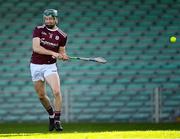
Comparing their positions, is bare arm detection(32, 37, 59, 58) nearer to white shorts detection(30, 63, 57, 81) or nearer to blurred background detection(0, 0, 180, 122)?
white shorts detection(30, 63, 57, 81)

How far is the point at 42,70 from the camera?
1219 cm

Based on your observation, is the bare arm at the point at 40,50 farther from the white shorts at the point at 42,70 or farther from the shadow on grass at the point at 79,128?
the shadow on grass at the point at 79,128

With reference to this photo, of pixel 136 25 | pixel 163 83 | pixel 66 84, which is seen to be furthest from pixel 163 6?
pixel 66 84

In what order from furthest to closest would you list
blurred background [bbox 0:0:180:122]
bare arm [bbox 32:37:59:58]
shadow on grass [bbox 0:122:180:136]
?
blurred background [bbox 0:0:180:122] < shadow on grass [bbox 0:122:180:136] < bare arm [bbox 32:37:59:58]

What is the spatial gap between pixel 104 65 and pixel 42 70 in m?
6.70

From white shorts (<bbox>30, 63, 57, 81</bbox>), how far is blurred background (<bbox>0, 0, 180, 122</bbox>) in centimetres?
483

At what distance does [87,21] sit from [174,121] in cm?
366

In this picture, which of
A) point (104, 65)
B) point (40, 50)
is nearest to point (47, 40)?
point (40, 50)

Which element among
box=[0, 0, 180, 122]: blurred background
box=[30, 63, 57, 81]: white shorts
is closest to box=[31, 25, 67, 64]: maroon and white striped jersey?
box=[30, 63, 57, 81]: white shorts

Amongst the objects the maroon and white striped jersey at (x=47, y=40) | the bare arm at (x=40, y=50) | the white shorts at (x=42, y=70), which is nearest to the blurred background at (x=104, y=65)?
the white shorts at (x=42, y=70)

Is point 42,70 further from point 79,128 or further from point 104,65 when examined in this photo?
point 104,65

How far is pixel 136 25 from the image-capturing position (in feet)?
63.5

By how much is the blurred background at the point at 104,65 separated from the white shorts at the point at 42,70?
483 cm

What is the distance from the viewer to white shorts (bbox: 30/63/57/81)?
39.7 ft
